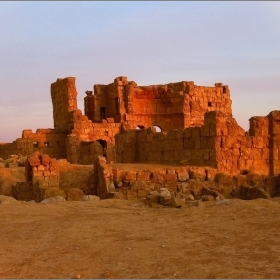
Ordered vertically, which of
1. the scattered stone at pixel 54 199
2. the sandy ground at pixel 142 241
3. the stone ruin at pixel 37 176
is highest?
the stone ruin at pixel 37 176

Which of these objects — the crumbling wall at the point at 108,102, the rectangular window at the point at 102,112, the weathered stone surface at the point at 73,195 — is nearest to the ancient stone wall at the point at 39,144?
the crumbling wall at the point at 108,102

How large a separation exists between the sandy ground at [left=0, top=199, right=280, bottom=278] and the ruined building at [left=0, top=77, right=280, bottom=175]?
19.0 ft

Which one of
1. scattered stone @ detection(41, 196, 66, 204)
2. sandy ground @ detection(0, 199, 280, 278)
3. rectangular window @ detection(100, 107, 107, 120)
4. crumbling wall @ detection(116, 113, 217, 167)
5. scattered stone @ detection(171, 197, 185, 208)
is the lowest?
sandy ground @ detection(0, 199, 280, 278)

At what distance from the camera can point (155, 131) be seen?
17.2m

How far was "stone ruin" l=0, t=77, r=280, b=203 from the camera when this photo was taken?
48.8 feet

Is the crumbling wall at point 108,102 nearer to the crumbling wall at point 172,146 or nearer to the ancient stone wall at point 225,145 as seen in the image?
the crumbling wall at point 172,146

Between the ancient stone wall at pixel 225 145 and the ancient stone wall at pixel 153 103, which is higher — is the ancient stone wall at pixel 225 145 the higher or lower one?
the lower one

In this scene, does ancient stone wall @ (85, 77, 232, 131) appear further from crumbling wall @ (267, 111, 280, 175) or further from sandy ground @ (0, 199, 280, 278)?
sandy ground @ (0, 199, 280, 278)

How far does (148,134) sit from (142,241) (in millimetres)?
11104

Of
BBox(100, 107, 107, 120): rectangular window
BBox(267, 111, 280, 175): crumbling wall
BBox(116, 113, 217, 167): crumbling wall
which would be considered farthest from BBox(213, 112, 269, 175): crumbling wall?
BBox(100, 107, 107, 120): rectangular window

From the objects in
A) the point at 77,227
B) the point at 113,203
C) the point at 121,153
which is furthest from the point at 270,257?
the point at 121,153

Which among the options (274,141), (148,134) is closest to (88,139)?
(148,134)

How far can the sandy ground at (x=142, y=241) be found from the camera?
16.9 ft

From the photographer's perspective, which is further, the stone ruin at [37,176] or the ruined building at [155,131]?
the ruined building at [155,131]
